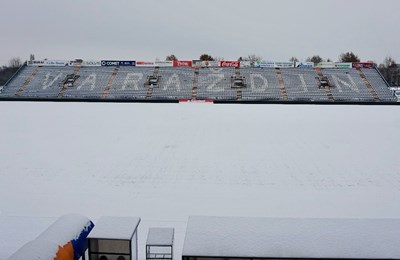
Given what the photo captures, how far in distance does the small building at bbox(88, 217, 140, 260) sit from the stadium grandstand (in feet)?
106

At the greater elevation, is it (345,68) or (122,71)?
→ (122,71)

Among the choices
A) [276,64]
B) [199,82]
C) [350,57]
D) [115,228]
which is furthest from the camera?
[350,57]

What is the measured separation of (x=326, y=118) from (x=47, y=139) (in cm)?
1733

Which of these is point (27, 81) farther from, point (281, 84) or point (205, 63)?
point (281, 84)

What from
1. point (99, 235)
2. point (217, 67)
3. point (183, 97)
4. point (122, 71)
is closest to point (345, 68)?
point (217, 67)

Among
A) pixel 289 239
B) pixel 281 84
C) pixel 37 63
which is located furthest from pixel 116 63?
pixel 289 239

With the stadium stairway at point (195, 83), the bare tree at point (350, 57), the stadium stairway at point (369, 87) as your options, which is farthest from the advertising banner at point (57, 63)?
the bare tree at point (350, 57)

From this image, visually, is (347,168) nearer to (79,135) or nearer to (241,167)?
(241,167)

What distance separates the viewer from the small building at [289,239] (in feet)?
16.4

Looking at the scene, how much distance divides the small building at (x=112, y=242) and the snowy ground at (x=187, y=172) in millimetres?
983

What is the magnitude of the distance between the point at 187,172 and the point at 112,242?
6218 mm

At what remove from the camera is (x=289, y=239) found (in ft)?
17.4

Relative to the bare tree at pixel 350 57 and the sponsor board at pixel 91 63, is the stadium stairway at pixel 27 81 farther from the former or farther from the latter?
the bare tree at pixel 350 57

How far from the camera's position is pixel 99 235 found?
572cm
